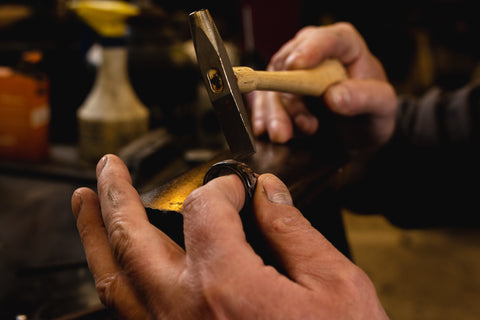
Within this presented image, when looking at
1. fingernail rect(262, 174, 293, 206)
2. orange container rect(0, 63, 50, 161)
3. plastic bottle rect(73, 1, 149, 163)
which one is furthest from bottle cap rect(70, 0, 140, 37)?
fingernail rect(262, 174, 293, 206)

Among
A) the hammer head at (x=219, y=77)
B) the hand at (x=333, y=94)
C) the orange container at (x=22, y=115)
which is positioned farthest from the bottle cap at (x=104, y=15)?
the hammer head at (x=219, y=77)

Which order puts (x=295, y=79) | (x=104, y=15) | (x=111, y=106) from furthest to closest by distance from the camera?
(x=111, y=106) → (x=104, y=15) → (x=295, y=79)

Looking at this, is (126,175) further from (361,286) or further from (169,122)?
→ (169,122)

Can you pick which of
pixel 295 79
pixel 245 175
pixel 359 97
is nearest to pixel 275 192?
pixel 245 175

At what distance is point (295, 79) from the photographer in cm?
84

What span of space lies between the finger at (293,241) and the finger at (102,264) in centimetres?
21

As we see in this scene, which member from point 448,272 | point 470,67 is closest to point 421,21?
point 470,67

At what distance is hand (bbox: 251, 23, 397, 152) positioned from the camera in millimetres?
976

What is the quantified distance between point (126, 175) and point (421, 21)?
14.2 ft

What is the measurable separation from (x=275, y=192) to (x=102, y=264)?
29 centimetres

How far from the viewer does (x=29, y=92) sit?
1593 mm

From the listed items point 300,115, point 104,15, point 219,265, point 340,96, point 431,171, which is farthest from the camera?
point 104,15

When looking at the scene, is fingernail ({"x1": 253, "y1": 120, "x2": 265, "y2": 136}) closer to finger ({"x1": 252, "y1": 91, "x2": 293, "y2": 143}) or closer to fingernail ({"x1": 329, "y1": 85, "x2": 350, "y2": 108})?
finger ({"x1": 252, "y1": 91, "x2": 293, "y2": 143})

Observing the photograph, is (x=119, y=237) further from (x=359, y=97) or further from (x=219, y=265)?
(x=359, y=97)
